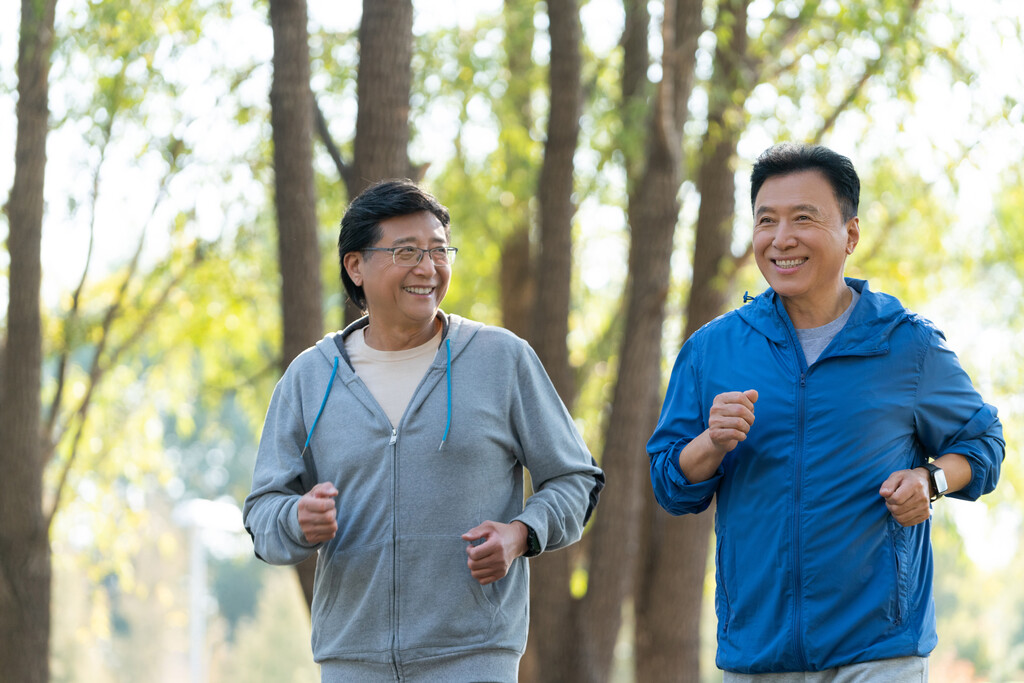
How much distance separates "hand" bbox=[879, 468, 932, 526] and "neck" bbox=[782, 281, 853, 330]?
19.0 inches

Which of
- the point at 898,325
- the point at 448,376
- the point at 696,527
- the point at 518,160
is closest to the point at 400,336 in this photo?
the point at 448,376

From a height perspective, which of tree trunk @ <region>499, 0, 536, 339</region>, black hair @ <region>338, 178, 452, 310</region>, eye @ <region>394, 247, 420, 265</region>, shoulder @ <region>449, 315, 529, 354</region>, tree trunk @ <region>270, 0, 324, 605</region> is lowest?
shoulder @ <region>449, 315, 529, 354</region>

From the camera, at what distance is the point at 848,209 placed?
10.5ft

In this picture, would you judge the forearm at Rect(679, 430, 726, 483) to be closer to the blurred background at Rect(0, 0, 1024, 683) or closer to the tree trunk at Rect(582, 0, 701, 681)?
the blurred background at Rect(0, 0, 1024, 683)

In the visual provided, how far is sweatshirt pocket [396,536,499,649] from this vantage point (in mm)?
3203

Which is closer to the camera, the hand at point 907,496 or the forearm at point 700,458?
the hand at point 907,496

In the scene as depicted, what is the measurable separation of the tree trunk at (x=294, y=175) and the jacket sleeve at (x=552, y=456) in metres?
2.44

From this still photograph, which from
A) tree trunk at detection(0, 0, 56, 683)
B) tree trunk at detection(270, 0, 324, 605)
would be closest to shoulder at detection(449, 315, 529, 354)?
tree trunk at detection(270, 0, 324, 605)

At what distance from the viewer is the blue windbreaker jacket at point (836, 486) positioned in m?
2.93

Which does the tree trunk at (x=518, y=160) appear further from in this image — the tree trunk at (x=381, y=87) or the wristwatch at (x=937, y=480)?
the wristwatch at (x=937, y=480)

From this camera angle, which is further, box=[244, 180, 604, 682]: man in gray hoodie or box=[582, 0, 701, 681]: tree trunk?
box=[582, 0, 701, 681]: tree trunk

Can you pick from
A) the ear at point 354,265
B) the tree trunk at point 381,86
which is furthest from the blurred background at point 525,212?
the ear at point 354,265

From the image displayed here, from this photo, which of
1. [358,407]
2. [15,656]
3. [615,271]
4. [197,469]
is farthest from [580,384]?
[197,469]

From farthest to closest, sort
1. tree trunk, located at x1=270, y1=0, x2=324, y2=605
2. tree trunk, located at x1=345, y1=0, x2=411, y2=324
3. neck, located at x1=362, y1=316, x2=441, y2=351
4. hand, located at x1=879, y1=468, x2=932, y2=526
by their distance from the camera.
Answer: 1. tree trunk, located at x1=270, y1=0, x2=324, y2=605
2. tree trunk, located at x1=345, y1=0, x2=411, y2=324
3. neck, located at x1=362, y1=316, x2=441, y2=351
4. hand, located at x1=879, y1=468, x2=932, y2=526
